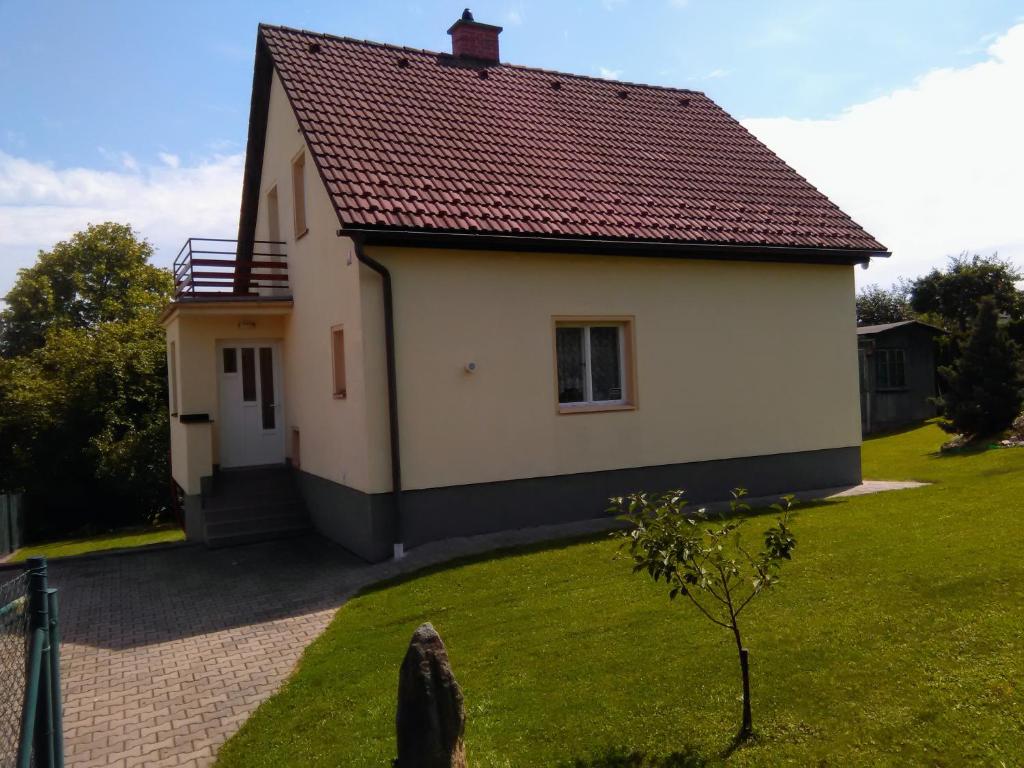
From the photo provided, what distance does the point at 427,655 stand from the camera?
4.29 metres

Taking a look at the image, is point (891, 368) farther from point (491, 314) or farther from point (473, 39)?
point (491, 314)

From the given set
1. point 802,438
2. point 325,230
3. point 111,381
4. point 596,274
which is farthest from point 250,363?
point 111,381

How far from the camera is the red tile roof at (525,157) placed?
11.1 m

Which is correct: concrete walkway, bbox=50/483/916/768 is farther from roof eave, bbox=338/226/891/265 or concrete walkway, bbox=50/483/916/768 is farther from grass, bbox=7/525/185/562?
grass, bbox=7/525/185/562

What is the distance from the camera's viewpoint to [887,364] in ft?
91.6

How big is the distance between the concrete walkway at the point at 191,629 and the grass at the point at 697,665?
18.6 inches

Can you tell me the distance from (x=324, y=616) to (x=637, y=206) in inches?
299

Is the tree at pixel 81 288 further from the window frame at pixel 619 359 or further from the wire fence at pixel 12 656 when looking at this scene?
the wire fence at pixel 12 656

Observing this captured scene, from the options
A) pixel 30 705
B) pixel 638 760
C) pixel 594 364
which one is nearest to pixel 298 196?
pixel 594 364

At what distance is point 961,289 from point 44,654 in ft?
136

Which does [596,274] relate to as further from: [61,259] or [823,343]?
[61,259]

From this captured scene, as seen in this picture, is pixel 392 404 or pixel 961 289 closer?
pixel 392 404

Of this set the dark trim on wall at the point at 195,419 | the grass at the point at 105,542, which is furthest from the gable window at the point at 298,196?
the grass at the point at 105,542

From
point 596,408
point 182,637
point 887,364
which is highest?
point 887,364
